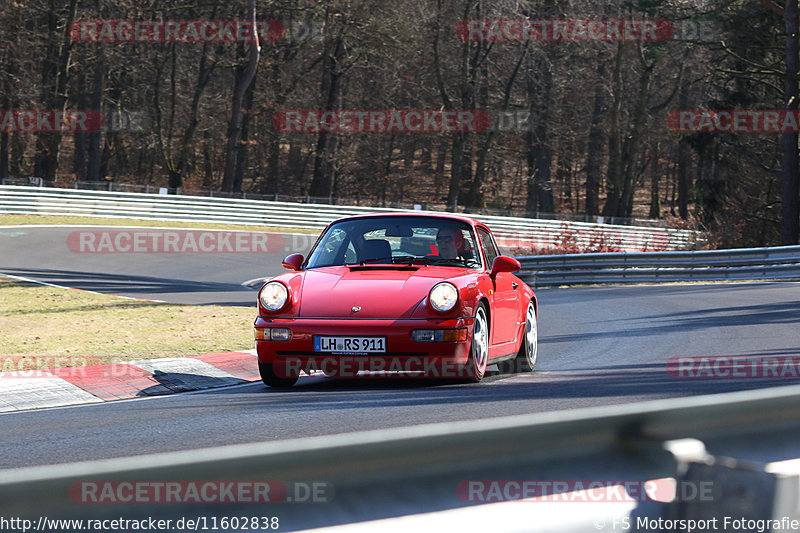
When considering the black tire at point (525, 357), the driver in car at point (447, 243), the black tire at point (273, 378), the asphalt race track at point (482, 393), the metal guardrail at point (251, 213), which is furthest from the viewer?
the metal guardrail at point (251, 213)

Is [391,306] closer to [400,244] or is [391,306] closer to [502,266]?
[400,244]

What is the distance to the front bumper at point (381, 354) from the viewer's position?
7.61m

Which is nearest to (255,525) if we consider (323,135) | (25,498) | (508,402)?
(25,498)

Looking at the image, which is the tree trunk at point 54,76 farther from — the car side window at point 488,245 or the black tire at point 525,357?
the black tire at point 525,357

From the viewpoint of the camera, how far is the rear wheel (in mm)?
7941

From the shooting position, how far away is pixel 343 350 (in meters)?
7.66

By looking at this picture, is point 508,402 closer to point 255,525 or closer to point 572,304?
point 255,525

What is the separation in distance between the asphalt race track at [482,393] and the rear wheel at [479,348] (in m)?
0.14

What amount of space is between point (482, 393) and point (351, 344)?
42.5 inches

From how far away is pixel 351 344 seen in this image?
7637 mm

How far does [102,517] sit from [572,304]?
602 inches

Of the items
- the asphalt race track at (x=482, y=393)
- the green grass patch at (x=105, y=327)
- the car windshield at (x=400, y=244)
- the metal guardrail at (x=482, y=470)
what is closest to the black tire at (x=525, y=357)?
the asphalt race track at (x=482, y=393)
